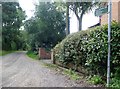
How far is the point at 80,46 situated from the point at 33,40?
65.6 ft

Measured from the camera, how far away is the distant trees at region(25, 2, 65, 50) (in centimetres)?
2666

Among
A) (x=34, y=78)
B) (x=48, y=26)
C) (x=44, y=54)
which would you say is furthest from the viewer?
(x=48, y=26)

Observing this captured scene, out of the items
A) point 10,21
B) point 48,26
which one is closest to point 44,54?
point 48,26

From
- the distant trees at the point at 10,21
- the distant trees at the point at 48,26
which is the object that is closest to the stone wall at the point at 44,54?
the distant trees at the point at 48,26

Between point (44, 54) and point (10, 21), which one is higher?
point (10, 21)

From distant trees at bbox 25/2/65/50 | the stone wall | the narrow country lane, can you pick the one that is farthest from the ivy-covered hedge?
distant trees at bbox 25/2/65/50

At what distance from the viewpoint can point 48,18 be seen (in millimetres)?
27031

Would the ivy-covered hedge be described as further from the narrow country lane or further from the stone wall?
the stone wall

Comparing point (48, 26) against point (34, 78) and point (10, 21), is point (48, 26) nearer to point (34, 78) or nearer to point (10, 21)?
point (10, 21)

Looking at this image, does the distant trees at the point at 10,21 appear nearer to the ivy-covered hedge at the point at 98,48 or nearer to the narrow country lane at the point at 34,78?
the narrow country lane at the point at 34,78

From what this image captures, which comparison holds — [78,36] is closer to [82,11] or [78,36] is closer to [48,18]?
[82,11]

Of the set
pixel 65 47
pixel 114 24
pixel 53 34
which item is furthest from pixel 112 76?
pixel 53 34

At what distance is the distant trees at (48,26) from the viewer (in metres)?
26.7

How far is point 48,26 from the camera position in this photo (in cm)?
2675
